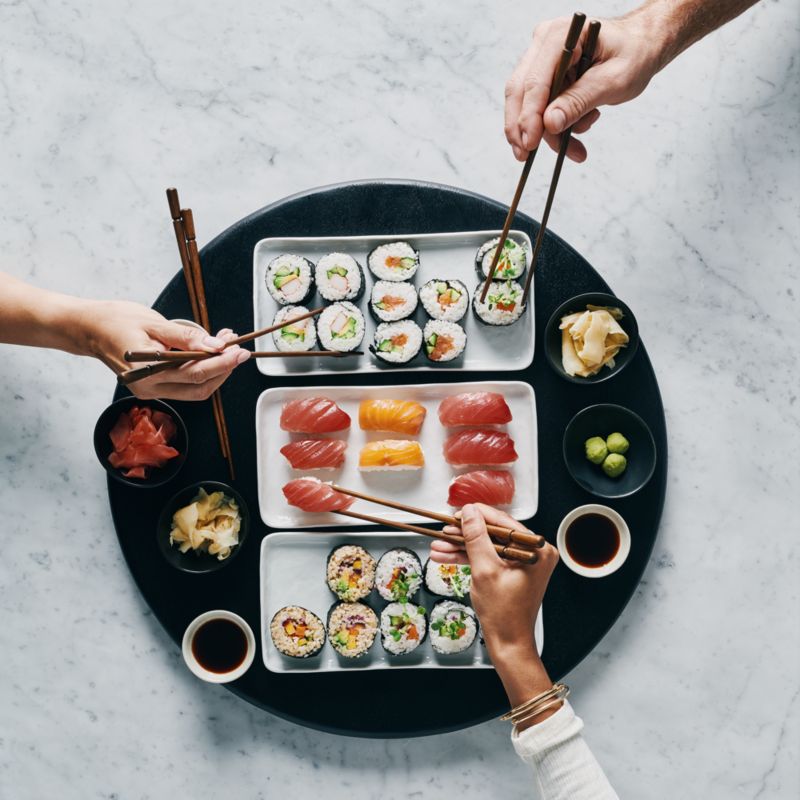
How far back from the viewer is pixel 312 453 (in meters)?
2.85

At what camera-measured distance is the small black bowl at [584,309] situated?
9.32 ft

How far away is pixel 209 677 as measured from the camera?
282 cm

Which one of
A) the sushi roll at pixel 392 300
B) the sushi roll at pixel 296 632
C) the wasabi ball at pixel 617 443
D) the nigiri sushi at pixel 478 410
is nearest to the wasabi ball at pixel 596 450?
the wasabi ball at pixel 617 443

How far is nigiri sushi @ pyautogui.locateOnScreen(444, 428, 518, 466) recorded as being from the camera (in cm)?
284

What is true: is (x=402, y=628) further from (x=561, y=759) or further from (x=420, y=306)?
(x=420, y=306)

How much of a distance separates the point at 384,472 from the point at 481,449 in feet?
1.18

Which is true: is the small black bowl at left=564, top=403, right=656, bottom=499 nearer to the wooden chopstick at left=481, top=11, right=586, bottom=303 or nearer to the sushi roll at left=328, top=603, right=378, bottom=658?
the wooden chopstick at left=481, top=11, right=586, bottom=303

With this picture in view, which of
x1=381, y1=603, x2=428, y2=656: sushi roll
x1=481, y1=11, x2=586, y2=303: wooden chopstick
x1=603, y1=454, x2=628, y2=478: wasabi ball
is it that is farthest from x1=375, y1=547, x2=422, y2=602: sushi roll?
x1=481, y1=11, x2=586, y2=303: wooden chopstick

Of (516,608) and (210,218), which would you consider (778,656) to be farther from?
(210,218)

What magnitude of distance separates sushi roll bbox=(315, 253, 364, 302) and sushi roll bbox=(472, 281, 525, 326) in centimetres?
44

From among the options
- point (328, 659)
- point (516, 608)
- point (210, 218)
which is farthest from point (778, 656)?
point (210, 218)

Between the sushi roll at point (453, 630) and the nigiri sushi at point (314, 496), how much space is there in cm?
52

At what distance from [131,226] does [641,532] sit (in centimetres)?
222

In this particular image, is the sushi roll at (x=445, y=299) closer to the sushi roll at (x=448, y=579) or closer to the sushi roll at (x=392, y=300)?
the sushi roll at (x=392, y=300)
